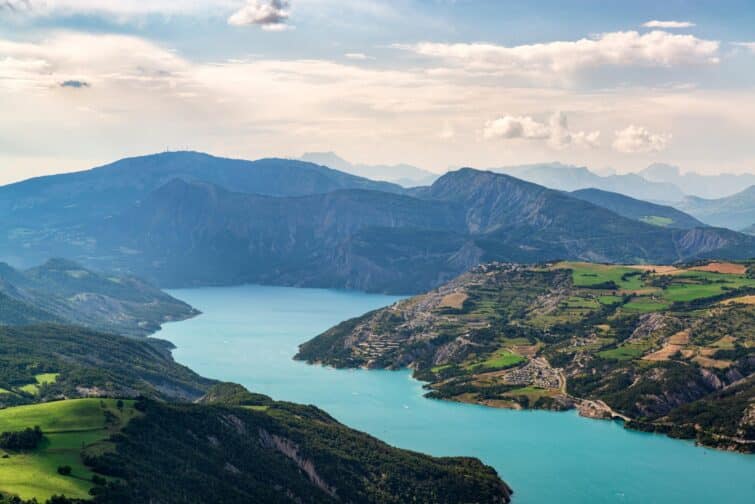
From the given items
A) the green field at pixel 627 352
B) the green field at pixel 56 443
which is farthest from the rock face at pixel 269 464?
the green field at pixel 627 352

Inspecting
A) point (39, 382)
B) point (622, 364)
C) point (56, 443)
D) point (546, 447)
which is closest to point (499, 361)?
point (622, 364)

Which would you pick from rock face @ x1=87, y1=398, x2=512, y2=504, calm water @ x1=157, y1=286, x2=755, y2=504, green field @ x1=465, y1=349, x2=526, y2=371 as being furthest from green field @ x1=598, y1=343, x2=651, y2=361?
rock face @ x1=87, y1=398, x2=512, y2=504

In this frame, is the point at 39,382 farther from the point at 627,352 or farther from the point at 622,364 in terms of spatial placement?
the point at 627,352

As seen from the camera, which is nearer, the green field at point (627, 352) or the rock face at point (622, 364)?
the rock face at point (622, 364)

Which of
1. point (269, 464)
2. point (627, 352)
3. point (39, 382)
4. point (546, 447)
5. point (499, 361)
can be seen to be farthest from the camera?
point (499, 361)

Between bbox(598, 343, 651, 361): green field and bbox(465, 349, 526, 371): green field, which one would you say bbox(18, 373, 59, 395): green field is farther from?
bbox(598, 343, 651, 361): green field

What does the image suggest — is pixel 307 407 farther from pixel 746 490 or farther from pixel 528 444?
pixel 746 490

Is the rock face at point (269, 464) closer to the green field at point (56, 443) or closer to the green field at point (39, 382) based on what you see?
the green field at point (56, 443)

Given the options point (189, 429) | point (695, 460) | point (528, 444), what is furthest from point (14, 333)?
point (695, 460)

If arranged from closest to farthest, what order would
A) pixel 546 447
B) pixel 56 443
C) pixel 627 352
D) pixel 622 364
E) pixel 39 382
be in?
1. pixel 56 443
2. pixel 546 447
3. pixel 39 382
4. pixel 622 364
5. pixel 627 352
